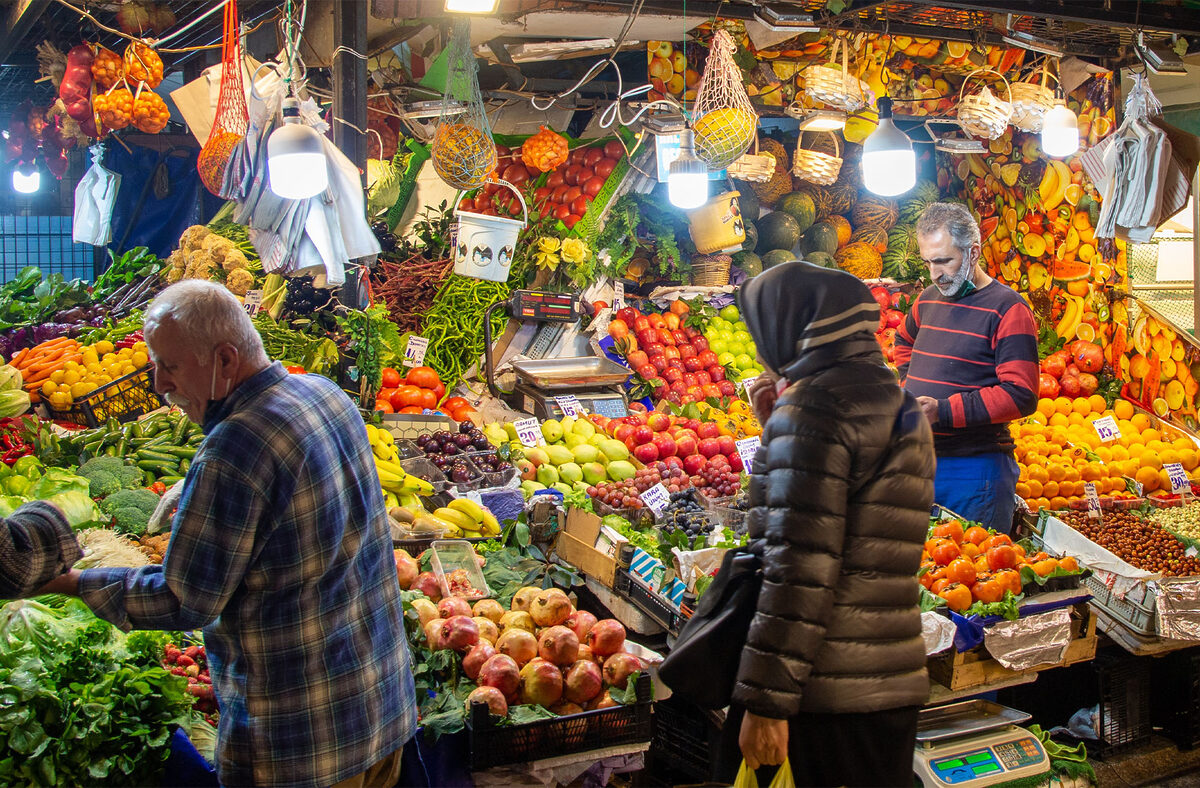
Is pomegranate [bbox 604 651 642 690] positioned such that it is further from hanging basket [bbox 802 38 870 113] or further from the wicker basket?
the wicker basket

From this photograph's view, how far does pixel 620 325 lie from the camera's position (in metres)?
6.62

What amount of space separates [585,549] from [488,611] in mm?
697

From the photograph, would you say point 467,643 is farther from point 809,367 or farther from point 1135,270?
point 1135,270

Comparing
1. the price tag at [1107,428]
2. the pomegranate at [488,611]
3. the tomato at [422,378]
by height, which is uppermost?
the tomato at [422,378]

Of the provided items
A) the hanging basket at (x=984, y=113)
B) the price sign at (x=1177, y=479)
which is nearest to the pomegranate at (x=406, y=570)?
the price sign at (x=1177, y=479)

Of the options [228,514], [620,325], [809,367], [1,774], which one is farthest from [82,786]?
[620,325]

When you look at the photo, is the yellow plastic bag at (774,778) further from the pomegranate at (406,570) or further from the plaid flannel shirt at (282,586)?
the pomegranate at (406,570)

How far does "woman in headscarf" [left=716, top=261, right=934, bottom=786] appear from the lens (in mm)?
1956

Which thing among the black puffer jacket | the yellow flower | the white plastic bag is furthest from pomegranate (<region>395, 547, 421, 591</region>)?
the white plastic bag

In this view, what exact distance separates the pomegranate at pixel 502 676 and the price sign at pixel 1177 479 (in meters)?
4.77

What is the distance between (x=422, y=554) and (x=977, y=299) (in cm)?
258

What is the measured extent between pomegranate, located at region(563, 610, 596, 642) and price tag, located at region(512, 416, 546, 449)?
94.8 inches

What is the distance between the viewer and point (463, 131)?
5.21 m

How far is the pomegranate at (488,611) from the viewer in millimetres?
3084
